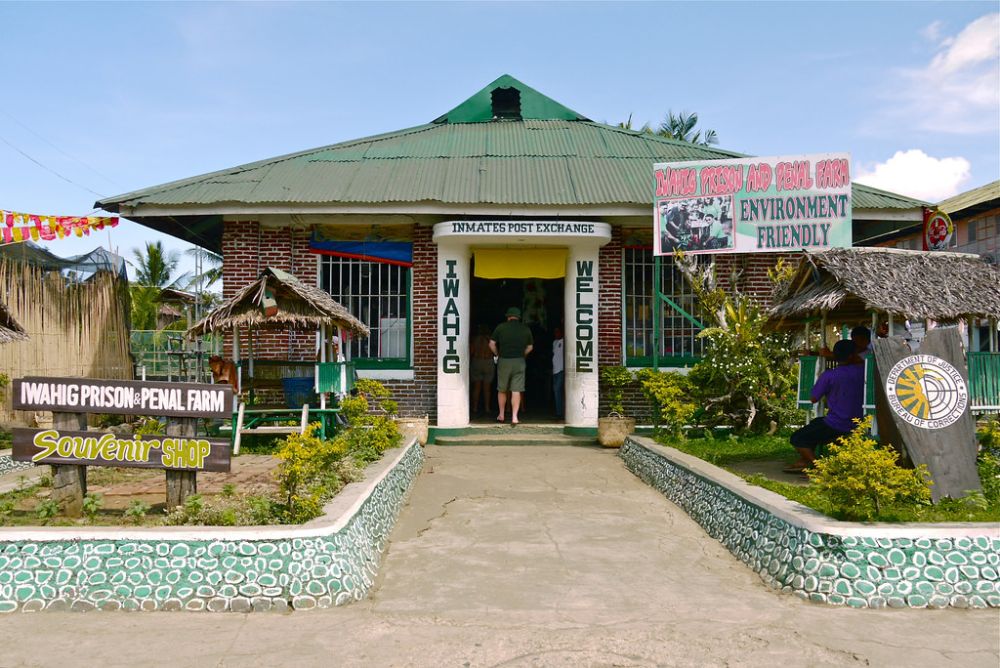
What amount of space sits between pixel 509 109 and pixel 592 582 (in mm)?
13067

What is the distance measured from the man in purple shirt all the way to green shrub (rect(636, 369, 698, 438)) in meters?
2.56

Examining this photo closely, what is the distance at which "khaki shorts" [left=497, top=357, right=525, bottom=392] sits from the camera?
12734 mm

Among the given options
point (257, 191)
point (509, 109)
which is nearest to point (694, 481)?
point (257, 191)

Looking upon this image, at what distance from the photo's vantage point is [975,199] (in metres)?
25.1

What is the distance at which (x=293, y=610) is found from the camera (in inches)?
206

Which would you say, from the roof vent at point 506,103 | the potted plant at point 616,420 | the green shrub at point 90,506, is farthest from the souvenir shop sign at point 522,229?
the green shrub at point 90,506

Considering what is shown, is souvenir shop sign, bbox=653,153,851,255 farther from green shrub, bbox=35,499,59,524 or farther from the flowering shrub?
green shrub, bbox=35,499,59,524

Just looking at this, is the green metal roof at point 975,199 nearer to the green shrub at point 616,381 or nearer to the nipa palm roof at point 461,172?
the nipa palm roof at point 461,172

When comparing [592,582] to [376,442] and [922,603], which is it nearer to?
[922,603]

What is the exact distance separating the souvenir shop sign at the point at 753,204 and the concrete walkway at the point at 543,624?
6.12 metres

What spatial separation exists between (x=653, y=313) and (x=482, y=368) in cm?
299

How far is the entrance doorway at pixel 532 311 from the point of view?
16422mm

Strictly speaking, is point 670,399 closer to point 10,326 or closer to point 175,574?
point 175,574

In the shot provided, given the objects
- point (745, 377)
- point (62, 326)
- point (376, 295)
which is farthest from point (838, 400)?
point (62, 326)
